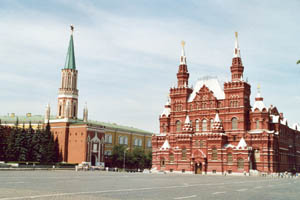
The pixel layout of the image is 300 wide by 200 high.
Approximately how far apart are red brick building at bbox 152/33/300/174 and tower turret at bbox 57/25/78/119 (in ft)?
86.8

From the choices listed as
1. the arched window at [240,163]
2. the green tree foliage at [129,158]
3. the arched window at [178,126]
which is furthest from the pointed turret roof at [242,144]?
the green tree foliage at [129,158]

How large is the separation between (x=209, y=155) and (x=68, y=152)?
37974 mm

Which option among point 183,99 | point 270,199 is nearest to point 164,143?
point 183,99

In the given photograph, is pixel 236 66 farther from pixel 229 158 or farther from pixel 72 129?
pixel 72 129

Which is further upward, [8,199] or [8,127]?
[8,127]

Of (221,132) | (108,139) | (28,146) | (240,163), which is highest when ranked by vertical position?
(221,132)

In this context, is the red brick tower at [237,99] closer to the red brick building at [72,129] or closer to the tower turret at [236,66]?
the tower turret at [236,66]

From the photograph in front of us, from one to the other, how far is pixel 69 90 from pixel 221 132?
4486 centimetres

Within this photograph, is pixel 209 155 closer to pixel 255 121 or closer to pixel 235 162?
pixel 235 162

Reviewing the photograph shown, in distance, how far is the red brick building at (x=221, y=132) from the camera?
74.1 m

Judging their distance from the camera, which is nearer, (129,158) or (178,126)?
(178,126)

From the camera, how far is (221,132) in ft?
253

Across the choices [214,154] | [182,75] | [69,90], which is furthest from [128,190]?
[69,90]

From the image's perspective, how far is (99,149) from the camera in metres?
96.2
